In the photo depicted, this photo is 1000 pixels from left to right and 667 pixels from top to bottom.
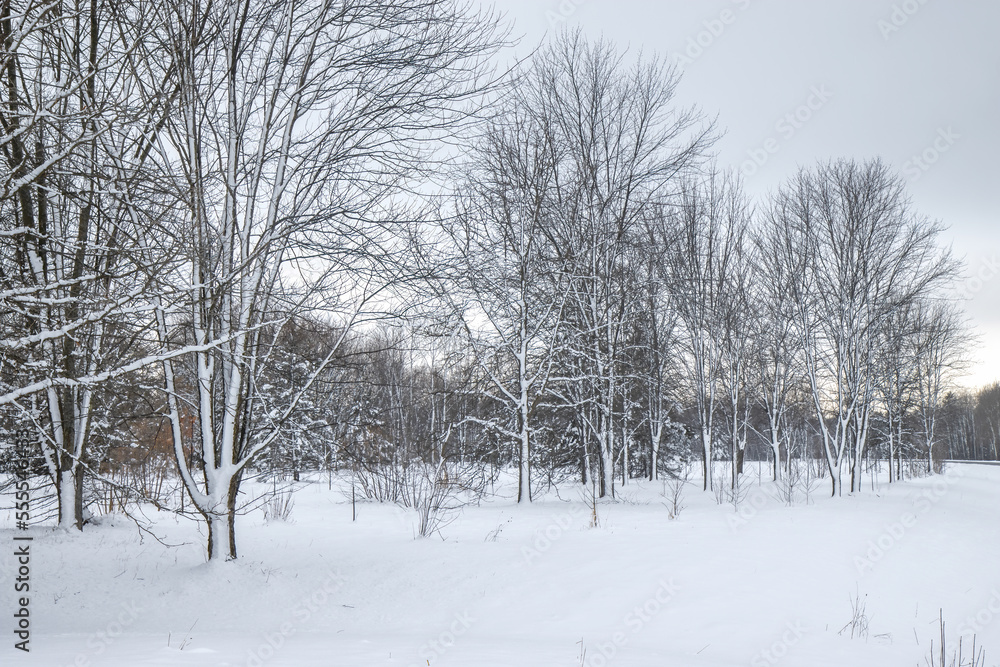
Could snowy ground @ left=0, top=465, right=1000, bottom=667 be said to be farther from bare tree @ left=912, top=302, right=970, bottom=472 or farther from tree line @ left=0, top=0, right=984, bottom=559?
bare tree @ left=912, top=302, right=970, bottom=472

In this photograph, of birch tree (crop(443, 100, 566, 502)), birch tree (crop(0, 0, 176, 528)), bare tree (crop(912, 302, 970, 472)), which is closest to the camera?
birch tree (crop(0, 0, 176, 528))

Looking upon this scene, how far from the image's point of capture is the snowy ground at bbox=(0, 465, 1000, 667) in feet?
15.2

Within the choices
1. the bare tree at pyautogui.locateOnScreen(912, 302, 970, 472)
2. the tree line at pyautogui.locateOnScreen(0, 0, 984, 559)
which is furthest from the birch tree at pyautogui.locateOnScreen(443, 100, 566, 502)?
the bare tree at pyautogui.locateOnScreen(912, 302, 970, 472)

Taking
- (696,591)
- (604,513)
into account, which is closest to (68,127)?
(696,591)

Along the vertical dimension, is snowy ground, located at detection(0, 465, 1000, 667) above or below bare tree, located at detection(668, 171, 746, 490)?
below

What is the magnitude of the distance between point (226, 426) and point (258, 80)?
3676mm

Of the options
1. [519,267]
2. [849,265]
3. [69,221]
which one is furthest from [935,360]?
[69,221]

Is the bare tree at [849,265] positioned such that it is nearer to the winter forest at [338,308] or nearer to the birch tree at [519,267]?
the winter forest at [338,308]

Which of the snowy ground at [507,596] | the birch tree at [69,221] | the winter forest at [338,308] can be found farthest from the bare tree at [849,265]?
the birch tree at [69,221]

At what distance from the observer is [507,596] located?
21.4 feet

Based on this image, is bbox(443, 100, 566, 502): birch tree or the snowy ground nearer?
the snowy ground

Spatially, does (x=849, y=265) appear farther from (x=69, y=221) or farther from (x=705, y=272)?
(x=69, y=221)

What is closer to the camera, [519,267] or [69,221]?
[69,221]

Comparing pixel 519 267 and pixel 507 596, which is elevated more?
pixel 519 267
